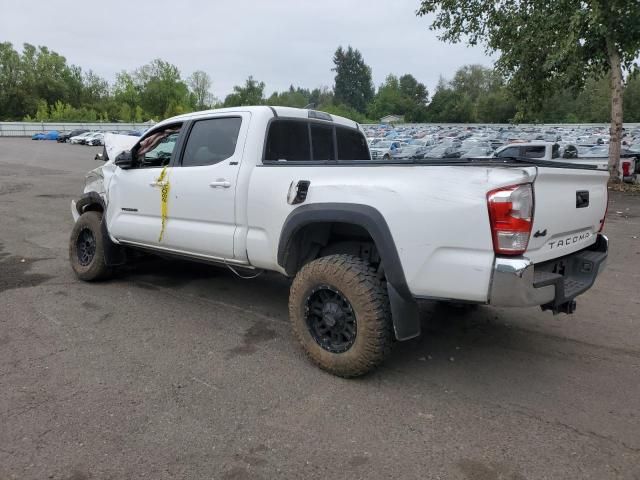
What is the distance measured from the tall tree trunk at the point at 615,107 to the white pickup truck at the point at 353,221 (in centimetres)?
1357

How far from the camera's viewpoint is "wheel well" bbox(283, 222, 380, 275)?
3.86 meters

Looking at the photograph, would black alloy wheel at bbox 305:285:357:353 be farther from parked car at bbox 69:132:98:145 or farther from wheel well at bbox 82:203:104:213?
parked car at bbox 69:132:98:145

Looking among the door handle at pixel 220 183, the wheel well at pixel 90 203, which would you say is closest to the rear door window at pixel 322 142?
the door handle at pixel 220 183

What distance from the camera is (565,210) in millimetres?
3350

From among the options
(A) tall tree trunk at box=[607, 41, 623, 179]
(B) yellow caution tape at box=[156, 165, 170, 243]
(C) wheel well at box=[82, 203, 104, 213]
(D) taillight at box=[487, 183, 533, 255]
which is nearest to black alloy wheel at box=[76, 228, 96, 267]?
(C) wheel well at box=[82, 203, 104, 213]

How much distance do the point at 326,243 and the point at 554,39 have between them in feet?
45.9

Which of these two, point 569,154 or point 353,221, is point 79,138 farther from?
point 353,221

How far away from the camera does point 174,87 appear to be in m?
84.2

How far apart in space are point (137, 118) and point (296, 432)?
85.0 meters

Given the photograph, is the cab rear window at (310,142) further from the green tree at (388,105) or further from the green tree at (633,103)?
the green tree at (388,105)

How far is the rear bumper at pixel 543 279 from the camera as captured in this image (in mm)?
2951

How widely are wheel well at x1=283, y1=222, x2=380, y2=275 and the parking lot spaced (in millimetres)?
774

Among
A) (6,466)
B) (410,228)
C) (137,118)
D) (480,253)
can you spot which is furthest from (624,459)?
(137,118)

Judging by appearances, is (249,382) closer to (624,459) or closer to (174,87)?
(624,459)
